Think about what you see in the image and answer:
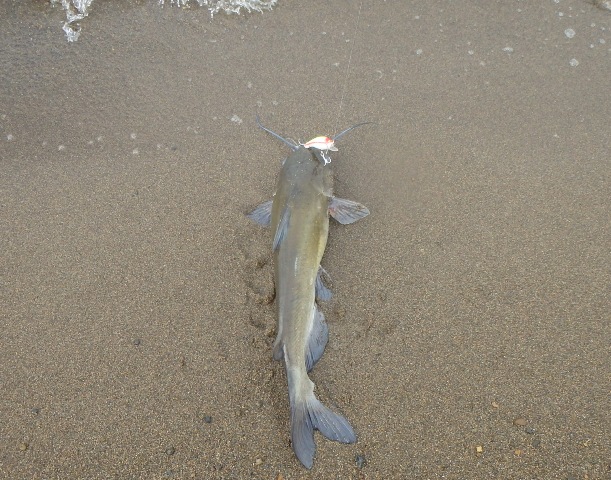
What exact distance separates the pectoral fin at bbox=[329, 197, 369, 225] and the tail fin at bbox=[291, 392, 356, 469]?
1209 millimetres

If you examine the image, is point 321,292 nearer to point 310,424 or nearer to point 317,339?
point 317,339

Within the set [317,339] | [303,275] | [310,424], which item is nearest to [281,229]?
[303,275]

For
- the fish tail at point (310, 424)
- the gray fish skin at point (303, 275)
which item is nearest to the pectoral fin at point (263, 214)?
the gray fish skin at point (303, 275)

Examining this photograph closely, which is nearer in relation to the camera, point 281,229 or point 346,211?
point 281,229

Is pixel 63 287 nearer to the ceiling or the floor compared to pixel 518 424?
nearer to the floor

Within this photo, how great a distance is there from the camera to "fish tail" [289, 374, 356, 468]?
2613 mm

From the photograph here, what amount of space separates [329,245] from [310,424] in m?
1.23

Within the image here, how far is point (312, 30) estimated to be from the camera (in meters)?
4.21

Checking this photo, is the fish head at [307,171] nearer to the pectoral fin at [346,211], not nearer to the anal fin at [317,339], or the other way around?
the pectoral fin at [346,211]

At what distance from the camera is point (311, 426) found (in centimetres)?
265

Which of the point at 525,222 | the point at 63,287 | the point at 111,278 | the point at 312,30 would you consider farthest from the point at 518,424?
the point at 312,30

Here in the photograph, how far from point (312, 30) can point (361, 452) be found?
11.4 ft

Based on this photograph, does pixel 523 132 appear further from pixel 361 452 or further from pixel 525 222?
pixel 361 452

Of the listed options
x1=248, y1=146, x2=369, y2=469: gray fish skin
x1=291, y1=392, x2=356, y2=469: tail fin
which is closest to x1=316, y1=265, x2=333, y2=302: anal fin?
x1=248, y1=146, x2=369, y2=469: gray fish skin
